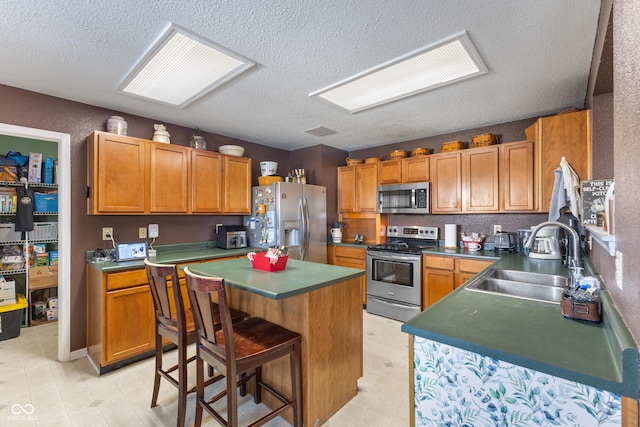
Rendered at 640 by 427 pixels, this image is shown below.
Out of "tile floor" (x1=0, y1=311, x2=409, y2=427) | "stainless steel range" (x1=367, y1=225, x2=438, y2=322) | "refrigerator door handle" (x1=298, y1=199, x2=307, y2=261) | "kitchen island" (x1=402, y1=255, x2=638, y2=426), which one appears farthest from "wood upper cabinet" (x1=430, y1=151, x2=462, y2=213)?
"kitchen island" (x1=402, y1=255, x2=638, y2=426)

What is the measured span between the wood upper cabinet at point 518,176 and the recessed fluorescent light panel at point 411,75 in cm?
141

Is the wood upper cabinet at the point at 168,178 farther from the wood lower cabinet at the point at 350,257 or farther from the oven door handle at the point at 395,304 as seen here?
the oven door handle at the point at 395,304

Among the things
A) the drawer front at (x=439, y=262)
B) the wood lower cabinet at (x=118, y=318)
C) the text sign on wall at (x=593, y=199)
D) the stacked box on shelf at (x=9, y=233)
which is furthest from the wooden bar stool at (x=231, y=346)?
the stacked box on shelf at (x=9, y=233)

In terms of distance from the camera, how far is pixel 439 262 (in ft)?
11.3

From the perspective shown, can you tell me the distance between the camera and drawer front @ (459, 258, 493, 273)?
314 centimetres

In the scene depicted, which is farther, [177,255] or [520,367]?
[177,255]

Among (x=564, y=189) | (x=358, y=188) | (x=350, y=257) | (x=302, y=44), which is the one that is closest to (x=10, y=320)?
(x=350, y=257)

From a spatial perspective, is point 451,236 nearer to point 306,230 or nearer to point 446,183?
point 446,183

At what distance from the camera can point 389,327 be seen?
11.4 feet

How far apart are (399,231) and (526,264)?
198 centimetres

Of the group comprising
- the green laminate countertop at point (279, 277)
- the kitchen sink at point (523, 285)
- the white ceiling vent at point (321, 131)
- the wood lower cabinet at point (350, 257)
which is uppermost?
the white ceiling vent at point (321, 131)

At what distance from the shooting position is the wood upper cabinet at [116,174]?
2.70m

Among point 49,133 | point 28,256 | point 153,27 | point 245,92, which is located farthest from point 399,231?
point 28,256

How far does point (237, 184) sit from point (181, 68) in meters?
1.78
